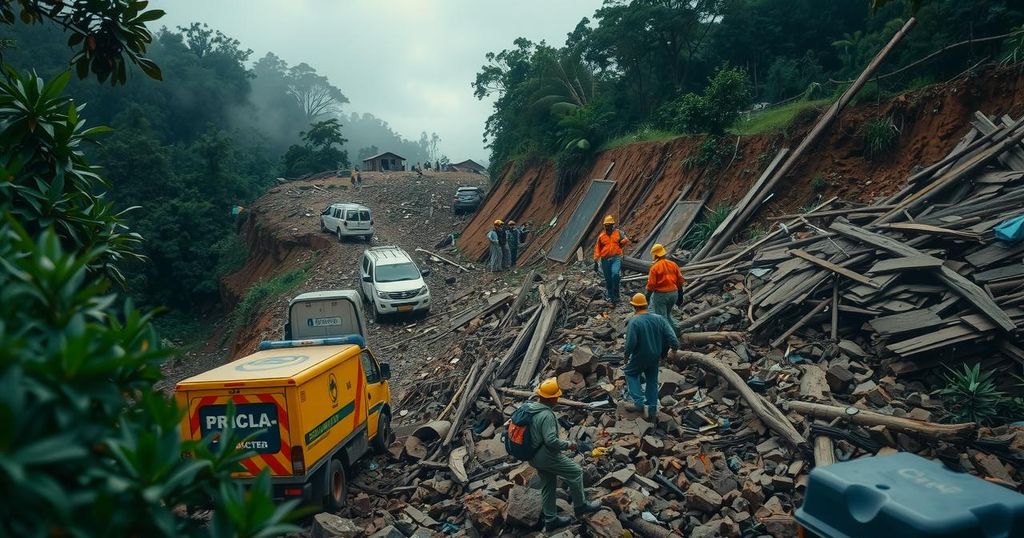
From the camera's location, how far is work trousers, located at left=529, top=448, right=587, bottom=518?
20.6ft

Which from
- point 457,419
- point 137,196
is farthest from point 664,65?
point 137,196

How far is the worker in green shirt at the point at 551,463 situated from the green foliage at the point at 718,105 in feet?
42.4

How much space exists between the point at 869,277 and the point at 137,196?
3626 centimetres

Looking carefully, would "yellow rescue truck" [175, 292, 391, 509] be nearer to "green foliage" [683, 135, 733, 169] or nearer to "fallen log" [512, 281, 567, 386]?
"fallen log" [512, 281, 567, 386]

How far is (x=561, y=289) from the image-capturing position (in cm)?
1334

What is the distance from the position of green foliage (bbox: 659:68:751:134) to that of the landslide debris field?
4.26 m

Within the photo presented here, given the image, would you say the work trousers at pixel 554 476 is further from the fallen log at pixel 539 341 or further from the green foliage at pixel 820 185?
the green foliage at pixel 820 185

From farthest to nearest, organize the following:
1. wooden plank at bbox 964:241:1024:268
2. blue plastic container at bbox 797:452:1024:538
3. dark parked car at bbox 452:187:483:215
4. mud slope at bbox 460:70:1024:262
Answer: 1. dark parked car at bbox 452:187:483:215
2. mud slope at bbox 460:70:1024:262
3. wooden plank at bbox 964:241:1024:268
4. blue plastic container at bbox 797:452:1024:538

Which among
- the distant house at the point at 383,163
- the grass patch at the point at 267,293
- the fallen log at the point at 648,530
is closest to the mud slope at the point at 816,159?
the grass patch at the point at 267,293

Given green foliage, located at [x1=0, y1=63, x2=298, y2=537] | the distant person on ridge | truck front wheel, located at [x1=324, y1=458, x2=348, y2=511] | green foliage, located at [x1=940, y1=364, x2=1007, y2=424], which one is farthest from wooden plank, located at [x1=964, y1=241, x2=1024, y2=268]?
the distant person on ridge

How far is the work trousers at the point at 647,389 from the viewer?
26.4ft

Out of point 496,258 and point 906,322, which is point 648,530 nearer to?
point 906,322

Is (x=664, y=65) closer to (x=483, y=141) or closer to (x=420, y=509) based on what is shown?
(x=483, y=141)

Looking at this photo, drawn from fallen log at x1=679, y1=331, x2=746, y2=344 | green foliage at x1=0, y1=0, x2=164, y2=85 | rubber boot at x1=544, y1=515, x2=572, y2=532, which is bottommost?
rubber boot at x1=544, y1=515, x2=572, y2=532
